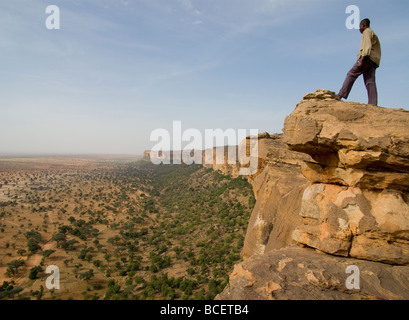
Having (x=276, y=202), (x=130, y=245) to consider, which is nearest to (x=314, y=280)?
(x=276, y=202)

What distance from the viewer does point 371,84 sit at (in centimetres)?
764

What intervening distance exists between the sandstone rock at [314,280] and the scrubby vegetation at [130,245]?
15934 millimetres

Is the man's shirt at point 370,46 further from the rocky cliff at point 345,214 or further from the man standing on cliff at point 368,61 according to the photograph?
the rocky cliff at point 345,214

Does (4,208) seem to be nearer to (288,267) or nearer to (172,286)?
(172,286)

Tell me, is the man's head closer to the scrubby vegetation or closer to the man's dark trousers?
the man's dark trousers

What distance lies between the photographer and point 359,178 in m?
6.90

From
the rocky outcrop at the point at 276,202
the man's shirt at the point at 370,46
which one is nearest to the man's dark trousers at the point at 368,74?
the man's shirt at the point at 370,46

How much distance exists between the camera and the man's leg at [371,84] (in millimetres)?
7582

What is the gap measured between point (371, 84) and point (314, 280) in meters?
6.09

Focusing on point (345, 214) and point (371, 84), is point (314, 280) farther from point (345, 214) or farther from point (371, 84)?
point (371, 84)

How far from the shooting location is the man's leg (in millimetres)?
7582

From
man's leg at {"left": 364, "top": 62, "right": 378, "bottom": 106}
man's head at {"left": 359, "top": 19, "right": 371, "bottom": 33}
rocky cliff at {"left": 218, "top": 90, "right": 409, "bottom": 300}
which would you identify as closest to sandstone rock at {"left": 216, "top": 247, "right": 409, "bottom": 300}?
rocky cliff at {"left": 218, "top": 90, "right": 409, "bottom": 300}

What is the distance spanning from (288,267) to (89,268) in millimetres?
27562
